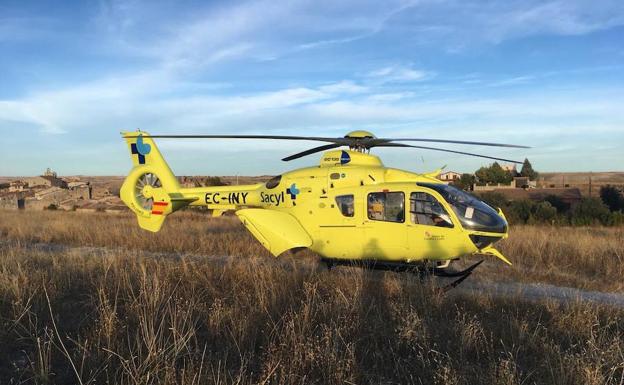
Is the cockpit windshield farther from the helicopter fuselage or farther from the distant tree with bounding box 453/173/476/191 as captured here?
the distant tree with bounding box 453/173/476/191

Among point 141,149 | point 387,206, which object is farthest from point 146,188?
point 387,206

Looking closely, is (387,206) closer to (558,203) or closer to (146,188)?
(146,188)

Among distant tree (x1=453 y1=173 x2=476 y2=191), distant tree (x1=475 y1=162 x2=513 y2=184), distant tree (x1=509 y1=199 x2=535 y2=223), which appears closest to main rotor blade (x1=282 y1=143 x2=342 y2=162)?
distant tree (x1=509 y1=199 x2=535 y2=223)

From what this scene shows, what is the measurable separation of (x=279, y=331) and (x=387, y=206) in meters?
4.52

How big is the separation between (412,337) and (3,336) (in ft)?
15.3

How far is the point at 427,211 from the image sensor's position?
29.4 ft

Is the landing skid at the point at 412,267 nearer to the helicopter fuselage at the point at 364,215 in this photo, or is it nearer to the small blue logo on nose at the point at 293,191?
the helicopter fuselage at the point at 364,215

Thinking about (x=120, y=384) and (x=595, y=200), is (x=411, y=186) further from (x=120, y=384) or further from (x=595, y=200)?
(x=595, y=200)

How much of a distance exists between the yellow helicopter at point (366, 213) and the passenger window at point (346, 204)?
0.02m

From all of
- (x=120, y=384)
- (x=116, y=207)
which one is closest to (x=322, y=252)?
(x=120, y=384)

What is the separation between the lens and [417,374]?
4.46m

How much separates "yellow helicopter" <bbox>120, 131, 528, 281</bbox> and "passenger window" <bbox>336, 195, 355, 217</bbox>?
2cm

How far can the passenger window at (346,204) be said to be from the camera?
9562mm

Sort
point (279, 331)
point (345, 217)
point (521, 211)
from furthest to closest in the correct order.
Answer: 1. point (521, 211)
2. point (345, 217)
3. point (279, 331)
